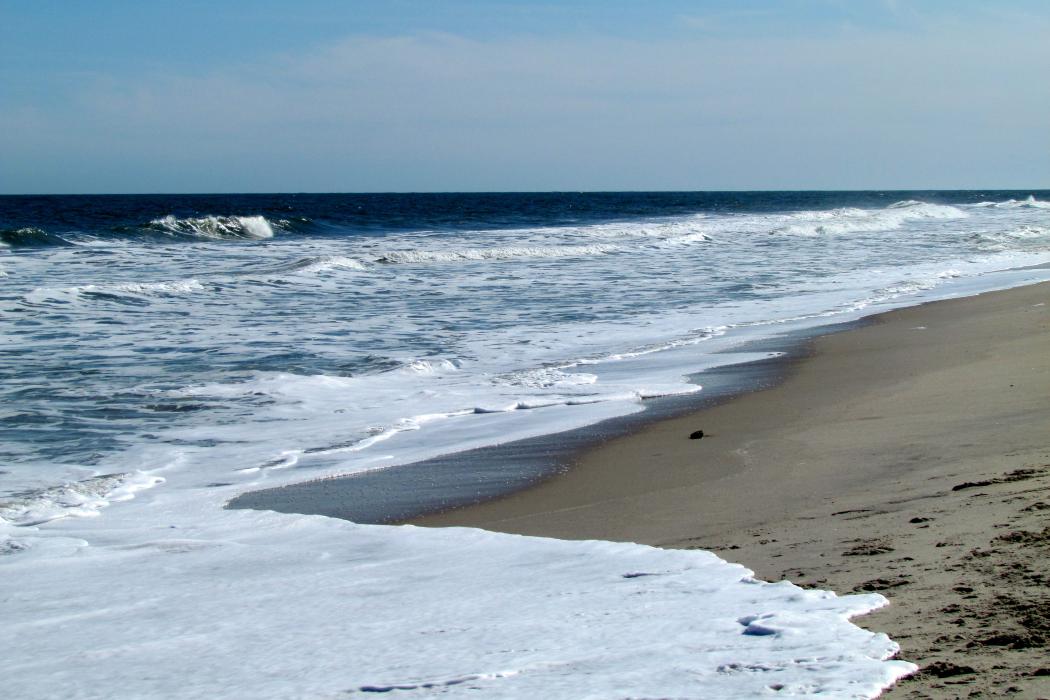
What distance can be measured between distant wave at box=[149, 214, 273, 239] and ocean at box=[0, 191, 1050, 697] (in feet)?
50.6

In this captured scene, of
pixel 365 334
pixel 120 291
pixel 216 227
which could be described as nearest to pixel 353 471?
pixel 365 334

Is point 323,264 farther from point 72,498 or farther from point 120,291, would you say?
point 72,498

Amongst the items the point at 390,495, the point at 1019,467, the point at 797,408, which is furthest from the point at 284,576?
the point at 797,408

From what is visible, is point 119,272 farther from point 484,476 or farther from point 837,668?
point 837,668

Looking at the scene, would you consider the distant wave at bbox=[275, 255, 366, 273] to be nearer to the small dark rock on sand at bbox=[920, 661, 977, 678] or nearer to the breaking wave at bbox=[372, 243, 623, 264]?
the breaking wave at bbox=[372, 243, 623, 264]

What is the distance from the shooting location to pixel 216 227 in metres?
35.1

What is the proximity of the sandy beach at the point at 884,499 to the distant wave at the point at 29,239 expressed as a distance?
25107 mm

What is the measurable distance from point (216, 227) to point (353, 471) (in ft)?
102

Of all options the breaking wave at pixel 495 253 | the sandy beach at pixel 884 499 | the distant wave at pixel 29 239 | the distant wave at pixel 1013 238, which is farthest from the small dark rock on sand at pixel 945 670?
the distant wave at pixel 29 239

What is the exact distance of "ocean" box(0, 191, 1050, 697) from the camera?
9.41 ft

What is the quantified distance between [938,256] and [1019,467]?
20.4 m

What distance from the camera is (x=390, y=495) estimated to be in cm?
526

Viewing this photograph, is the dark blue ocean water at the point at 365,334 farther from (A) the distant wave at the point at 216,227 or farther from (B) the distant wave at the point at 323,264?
(A) the distant wave at the point at 216,227

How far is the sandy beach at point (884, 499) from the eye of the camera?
2.78 meters
